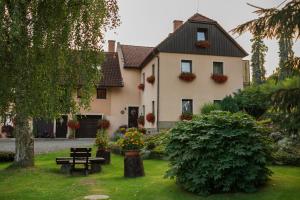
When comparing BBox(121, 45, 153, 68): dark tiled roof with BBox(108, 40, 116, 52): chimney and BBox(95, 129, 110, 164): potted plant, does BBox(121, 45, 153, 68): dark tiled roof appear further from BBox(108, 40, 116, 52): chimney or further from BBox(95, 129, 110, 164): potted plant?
BBox(95, 129, 110, 164): potted plant

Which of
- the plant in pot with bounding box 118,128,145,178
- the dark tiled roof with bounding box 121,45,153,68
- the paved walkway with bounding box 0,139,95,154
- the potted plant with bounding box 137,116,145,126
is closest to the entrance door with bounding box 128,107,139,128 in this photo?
the potted plant with bounding box 137,116,145,126

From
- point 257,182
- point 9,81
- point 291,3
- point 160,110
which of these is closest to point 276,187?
point 257,182

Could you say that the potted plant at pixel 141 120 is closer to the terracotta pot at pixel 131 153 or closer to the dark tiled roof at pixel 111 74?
the dark tiled roof at pixel 111 74

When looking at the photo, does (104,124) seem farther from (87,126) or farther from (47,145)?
(47,145)

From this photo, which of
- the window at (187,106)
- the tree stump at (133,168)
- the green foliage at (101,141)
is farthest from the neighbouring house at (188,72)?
the tree stump at (133,168)

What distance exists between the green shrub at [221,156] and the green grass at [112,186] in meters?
0.32

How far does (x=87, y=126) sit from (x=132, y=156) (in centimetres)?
2151

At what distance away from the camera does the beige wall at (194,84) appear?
28766 millimetres

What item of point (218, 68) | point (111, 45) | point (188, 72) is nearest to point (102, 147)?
point (188, 72)

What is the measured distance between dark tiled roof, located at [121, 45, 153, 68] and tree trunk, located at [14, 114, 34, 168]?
794 inches

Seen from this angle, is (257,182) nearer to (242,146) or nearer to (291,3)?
(242,146)

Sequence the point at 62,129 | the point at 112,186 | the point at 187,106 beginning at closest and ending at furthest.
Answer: the point at 112,186 < the point at 187,106 < the point at 62,129

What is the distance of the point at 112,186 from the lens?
1174cm

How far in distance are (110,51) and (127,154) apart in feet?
90.5
